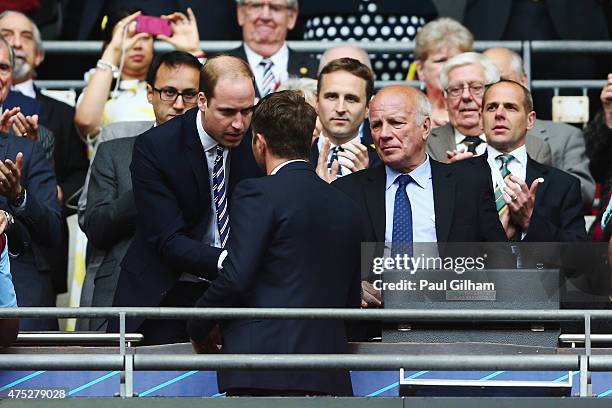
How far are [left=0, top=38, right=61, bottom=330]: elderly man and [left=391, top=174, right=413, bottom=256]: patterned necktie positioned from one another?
6.16ft

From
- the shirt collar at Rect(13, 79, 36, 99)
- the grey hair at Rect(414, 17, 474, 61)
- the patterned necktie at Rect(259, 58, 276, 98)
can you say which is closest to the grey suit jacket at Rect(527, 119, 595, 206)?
the grey hair at Rect(414, 17, 474, 61)

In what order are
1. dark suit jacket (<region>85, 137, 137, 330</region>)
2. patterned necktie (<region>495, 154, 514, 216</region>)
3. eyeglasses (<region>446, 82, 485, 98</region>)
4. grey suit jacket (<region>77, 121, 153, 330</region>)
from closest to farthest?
patterned necktie (<region>495, 154, 514, 216</region>)
dark suit jacket (<region>85, 137, 137, 330</region>)
grey suit jacket (<region>77, 121, 153, 330</region>)
eyeglasses (<region>446, 82, 485, 98</region>)

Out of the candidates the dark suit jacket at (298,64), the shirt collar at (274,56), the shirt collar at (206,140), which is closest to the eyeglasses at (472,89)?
the dark suit jacket at (298,64)

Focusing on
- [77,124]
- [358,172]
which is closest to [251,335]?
[358,172]

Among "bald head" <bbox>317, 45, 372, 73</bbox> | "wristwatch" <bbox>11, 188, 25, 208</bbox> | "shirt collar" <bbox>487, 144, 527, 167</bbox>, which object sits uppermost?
"bald head" <bbox>317, 45, 372, 73</bbox>

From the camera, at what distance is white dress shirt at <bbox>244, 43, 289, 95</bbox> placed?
1162 cm

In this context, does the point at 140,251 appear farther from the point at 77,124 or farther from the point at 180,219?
the point at 77,124

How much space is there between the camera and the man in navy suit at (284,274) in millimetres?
7414

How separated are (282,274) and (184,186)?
3.76ft

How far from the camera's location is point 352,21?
1258 cm

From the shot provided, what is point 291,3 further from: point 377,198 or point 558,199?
point 377,198

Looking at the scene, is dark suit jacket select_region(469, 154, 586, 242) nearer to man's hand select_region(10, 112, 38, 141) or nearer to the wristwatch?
the wristwatch

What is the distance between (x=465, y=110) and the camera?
1045 cm

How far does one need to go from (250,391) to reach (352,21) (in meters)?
5.56
